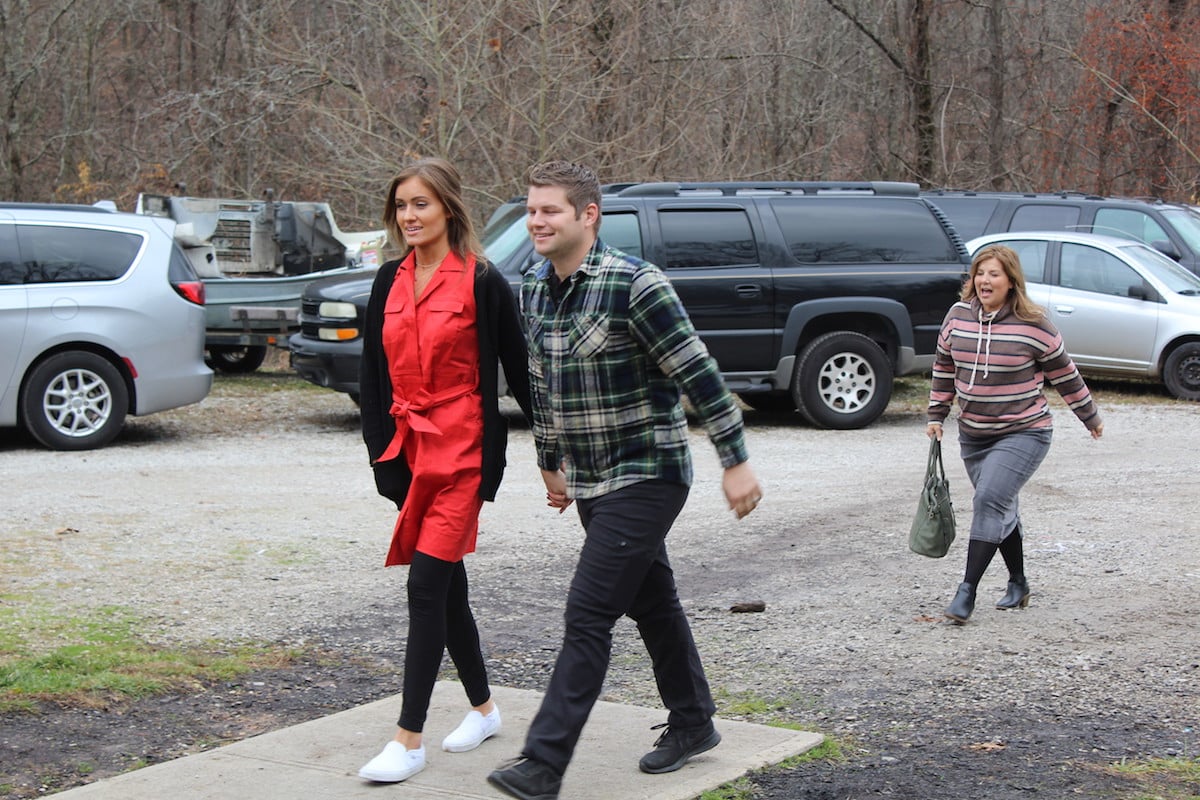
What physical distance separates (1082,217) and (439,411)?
49.1 ft

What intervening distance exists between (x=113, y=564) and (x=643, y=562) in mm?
4540

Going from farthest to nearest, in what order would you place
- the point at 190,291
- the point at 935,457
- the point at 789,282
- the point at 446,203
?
the point at 789,282 → the point at 190,291 → the point at 935,457 → the point at 446,203

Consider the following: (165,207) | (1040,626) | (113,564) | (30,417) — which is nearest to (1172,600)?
(1040,626)

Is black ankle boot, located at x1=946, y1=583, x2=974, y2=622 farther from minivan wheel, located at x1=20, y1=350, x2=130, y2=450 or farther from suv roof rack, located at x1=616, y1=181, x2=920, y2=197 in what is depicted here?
minivan wheel, located at x1=20, y1=350, x2=130, y2=450

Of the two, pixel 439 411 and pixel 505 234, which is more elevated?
pixel 505 234

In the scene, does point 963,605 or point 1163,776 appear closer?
point 1163,776

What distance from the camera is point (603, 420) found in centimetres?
430

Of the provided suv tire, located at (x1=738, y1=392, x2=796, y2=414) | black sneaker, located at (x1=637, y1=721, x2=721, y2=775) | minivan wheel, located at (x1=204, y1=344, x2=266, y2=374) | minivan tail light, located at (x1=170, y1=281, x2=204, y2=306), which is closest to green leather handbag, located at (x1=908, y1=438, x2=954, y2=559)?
black sneaker, located at (x1=637, y1=721, x2=721, y2=775)

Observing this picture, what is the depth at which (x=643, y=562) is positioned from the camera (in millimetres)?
4309

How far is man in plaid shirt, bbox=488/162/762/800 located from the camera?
4211 millimetres

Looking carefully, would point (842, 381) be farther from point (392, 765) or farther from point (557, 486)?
point (392, 765)

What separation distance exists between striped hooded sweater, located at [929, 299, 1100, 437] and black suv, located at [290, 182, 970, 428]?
6.18 meters

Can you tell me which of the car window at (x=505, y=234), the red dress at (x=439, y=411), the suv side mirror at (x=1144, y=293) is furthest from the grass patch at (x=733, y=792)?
the suv side mirror at (x=1144, y=293)

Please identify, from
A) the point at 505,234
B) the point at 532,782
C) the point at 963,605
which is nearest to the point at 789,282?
the point at 505,234
